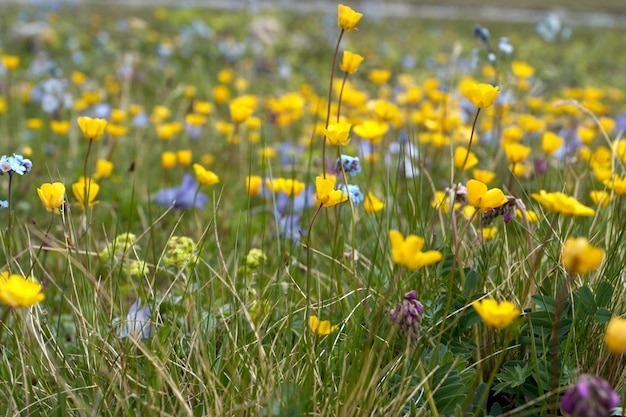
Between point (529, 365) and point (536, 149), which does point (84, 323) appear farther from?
point (536, 149)

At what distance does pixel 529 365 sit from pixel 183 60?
566cm

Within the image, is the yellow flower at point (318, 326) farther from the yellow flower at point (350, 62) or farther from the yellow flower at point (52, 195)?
the yellow flower at point (350, 62)

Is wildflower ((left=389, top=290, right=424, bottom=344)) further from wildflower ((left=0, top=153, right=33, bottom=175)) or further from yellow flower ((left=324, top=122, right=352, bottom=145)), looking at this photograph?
wildflower ((left=0, top=153, right=33, bottom=175))

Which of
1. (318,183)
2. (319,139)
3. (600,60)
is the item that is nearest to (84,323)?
(318,183)

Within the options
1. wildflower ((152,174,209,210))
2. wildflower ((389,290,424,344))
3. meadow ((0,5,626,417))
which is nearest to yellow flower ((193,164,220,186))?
meadow ((0,5,626,417))

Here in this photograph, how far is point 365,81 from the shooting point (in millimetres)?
6301

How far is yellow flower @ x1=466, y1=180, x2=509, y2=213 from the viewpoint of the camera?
1283 mm

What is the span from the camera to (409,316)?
130cm

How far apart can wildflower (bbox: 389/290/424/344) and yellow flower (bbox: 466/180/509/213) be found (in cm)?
20

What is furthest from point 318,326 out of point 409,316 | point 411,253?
point 411,253

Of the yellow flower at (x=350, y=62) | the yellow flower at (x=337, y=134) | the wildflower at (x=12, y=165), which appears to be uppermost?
the yellow flower at (x=350, y=62)

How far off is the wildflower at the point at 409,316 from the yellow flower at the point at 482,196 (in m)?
0.20

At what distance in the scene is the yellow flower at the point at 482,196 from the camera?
128cm

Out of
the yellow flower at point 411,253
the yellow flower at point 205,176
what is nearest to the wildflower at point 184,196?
the yellow flower at point 205,176
